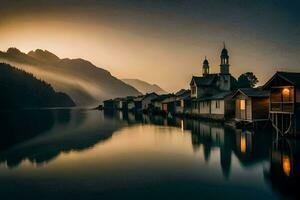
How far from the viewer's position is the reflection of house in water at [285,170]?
16.5m

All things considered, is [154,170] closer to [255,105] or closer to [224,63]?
[255,105]

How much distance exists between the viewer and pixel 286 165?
21766 millimetres

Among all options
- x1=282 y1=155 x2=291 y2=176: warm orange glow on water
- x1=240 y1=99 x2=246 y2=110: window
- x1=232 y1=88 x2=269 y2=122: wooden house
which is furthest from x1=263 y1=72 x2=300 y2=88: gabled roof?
x1=282 y1=155 x2=291 y2=176: warm orange glow on water

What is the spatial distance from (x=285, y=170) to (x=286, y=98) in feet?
64.1

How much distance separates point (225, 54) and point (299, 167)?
54457mm

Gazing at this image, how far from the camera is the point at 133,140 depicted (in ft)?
124

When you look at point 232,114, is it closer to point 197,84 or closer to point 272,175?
point 197,84

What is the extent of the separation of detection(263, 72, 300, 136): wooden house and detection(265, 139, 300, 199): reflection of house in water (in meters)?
4.56

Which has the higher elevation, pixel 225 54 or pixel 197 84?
pixel 225 54

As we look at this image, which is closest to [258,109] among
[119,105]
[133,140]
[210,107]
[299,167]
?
[210,107]

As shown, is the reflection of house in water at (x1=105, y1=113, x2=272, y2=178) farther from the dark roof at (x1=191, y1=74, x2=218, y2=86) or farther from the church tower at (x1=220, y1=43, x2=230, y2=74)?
the church tower at (x1=220, y1=43, x2=230, y2=74)

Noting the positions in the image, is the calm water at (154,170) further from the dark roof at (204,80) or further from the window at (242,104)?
the dark roof at (204,80)

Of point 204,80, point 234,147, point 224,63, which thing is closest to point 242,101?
point 234,147

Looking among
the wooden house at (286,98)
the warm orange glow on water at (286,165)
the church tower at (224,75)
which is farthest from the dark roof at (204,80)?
the warm orange glow on water at (286,165)
